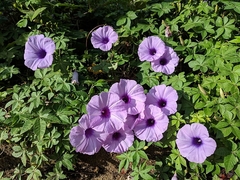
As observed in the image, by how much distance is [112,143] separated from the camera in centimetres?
196

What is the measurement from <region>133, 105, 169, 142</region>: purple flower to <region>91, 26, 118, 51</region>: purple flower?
→ 1.79 feet

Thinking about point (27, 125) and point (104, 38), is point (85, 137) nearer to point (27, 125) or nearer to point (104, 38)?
point (27, 125)

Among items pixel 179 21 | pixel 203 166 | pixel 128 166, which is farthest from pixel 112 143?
pixel 179 21

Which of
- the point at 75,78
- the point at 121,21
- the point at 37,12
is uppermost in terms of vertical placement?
the point at 37,12

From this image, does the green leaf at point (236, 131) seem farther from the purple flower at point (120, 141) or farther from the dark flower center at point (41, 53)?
the dark flower center at point (41, 53)

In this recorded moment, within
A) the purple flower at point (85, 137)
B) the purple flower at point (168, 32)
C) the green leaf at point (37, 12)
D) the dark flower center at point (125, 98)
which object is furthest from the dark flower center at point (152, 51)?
the green leaf at point (37, 12)

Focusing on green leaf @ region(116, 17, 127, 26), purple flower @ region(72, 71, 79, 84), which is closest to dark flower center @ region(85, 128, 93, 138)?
purple flower @ region(72, 71, 79, 84)

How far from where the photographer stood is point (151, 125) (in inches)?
77.7

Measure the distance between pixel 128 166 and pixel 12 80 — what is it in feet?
3.46

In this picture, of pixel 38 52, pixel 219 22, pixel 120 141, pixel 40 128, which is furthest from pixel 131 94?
pixel 219 22

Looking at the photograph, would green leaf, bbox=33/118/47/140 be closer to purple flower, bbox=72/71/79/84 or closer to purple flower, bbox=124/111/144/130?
purple flower, bbox=72/71/79/84

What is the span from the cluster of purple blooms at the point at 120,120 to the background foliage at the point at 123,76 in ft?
0.27

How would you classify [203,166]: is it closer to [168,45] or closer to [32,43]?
[168,45]

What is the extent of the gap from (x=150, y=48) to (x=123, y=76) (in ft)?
1.08
